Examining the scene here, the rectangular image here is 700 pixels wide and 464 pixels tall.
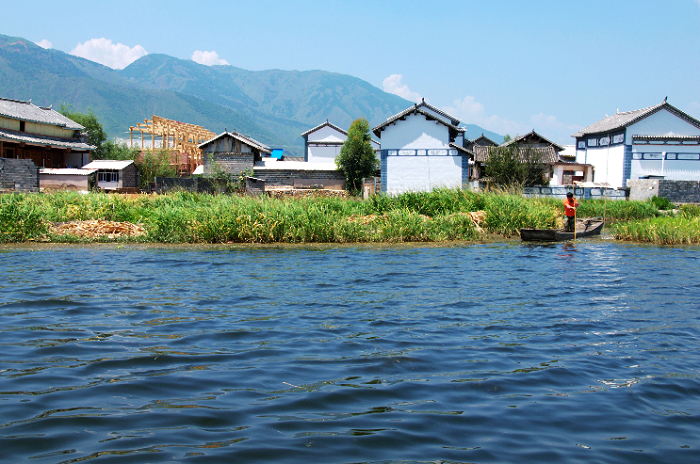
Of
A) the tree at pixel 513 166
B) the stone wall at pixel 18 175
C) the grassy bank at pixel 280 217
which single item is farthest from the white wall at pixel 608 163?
the stone wall at pixel 18 175

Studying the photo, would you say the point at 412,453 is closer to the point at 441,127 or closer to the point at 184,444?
the point at 184,444

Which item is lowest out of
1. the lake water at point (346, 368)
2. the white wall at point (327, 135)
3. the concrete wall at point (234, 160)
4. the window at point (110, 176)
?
the lake water at point (346, 368)

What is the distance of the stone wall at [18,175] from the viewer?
109 feet

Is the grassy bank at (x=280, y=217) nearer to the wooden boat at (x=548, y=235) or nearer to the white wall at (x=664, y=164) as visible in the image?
the wooden boat at (x=548, y=235)

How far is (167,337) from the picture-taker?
756 centimetres

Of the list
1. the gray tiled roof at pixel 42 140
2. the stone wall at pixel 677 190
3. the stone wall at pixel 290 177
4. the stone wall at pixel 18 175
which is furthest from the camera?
the stone wall at pixel 290 177

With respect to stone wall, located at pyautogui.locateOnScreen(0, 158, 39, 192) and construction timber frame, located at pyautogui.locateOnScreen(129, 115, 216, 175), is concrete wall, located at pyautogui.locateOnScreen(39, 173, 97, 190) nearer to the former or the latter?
stone wall, located at pyautogui.locateOnScreen(0, 158, 39, 192)

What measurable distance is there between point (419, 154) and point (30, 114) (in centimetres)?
3106

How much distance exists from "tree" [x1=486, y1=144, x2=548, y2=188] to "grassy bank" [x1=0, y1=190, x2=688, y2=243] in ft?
50.0

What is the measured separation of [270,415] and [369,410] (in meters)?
0.90

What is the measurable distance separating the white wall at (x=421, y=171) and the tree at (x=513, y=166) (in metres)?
2.30

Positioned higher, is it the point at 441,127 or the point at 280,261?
the point at 441,127

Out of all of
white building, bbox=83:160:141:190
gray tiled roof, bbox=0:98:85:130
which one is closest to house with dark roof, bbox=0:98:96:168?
gray tiled roof, bbox=0:98:85:130

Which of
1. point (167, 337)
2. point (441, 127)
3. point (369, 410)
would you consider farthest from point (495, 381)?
point (441, 127)
